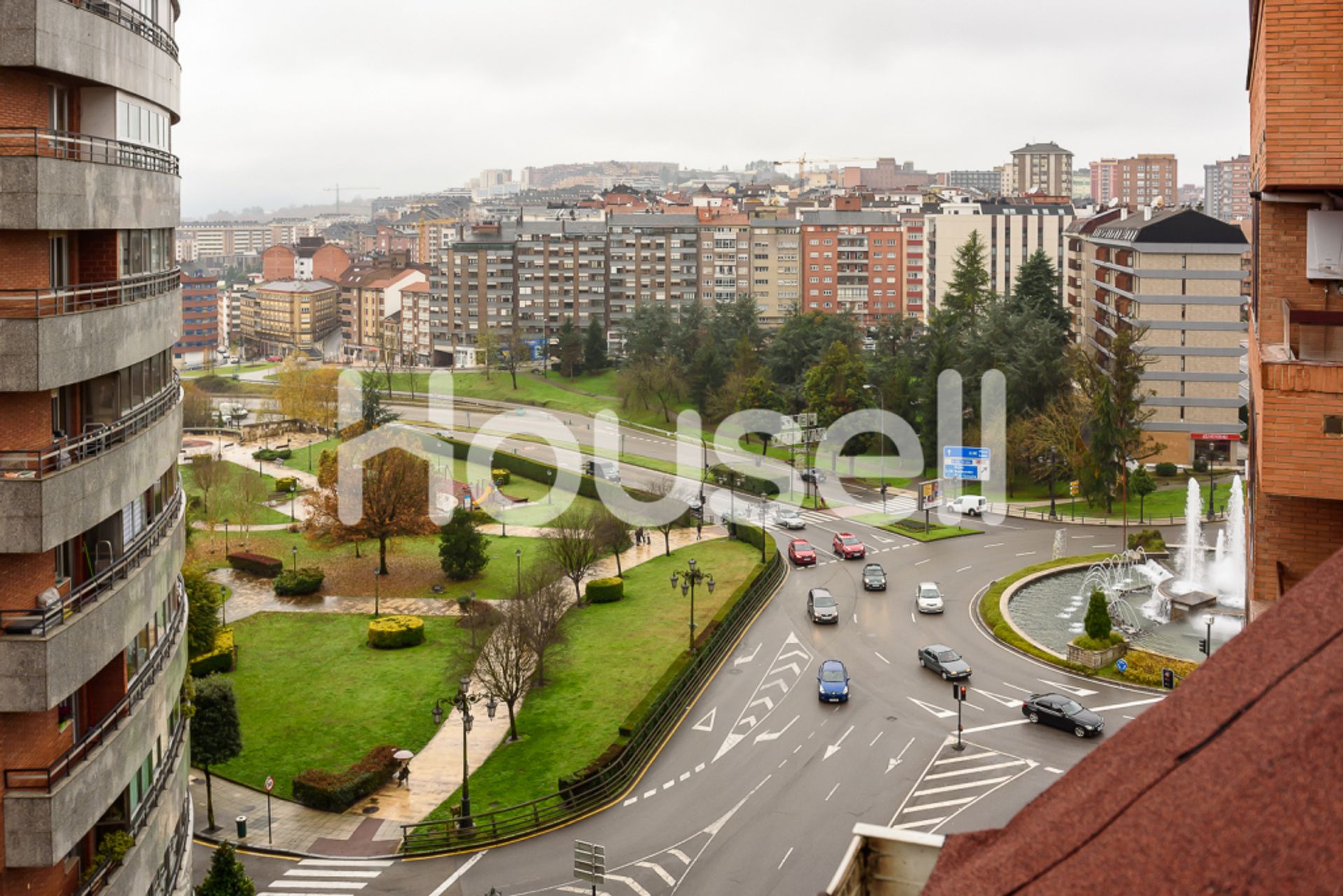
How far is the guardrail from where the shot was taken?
27.6m

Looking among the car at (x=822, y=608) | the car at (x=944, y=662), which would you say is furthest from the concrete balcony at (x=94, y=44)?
the car at (x=822, y=608)

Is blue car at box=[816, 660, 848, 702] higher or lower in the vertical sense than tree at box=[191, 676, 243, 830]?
lower

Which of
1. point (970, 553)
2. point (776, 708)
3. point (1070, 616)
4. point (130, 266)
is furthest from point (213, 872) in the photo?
point (970, 553)

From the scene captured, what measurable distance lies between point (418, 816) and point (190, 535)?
27.3 m

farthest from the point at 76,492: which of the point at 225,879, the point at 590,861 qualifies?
the point at 590,861

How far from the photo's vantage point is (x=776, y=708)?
35.3 m

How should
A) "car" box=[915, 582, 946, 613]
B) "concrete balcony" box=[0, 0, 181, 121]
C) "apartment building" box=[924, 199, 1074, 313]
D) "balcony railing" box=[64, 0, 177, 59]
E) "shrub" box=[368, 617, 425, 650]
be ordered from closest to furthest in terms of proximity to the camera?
"concrete balcony" box=[0, 0, 181, 121]
"balcony railing" box=[64, 0, 177, 59]
"shrub" box=[368, 617, 425, 650]
"car" box=[915, 582, 946, 613]
"apartment building" box=[924, 199, 1074, 313]

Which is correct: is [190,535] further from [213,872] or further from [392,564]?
[213,872]

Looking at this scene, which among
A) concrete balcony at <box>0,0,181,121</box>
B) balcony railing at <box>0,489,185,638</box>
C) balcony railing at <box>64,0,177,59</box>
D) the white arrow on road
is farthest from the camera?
the white arrow on road

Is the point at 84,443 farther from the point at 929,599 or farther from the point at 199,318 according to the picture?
the point at 199,318

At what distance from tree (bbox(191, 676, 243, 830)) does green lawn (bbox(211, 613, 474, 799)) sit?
1913 millimetres

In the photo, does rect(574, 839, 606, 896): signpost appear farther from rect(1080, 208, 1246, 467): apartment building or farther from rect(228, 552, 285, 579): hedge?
rect(1080, 208, 1246, 467): apartment building

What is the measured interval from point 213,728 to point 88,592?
16.3 m

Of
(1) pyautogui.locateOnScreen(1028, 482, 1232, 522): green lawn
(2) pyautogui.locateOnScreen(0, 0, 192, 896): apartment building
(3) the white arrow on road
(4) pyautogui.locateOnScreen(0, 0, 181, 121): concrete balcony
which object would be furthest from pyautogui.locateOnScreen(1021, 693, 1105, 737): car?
(1) pyautogui.locateOnScreen(1028, 482, 1232, 522): green lawn
